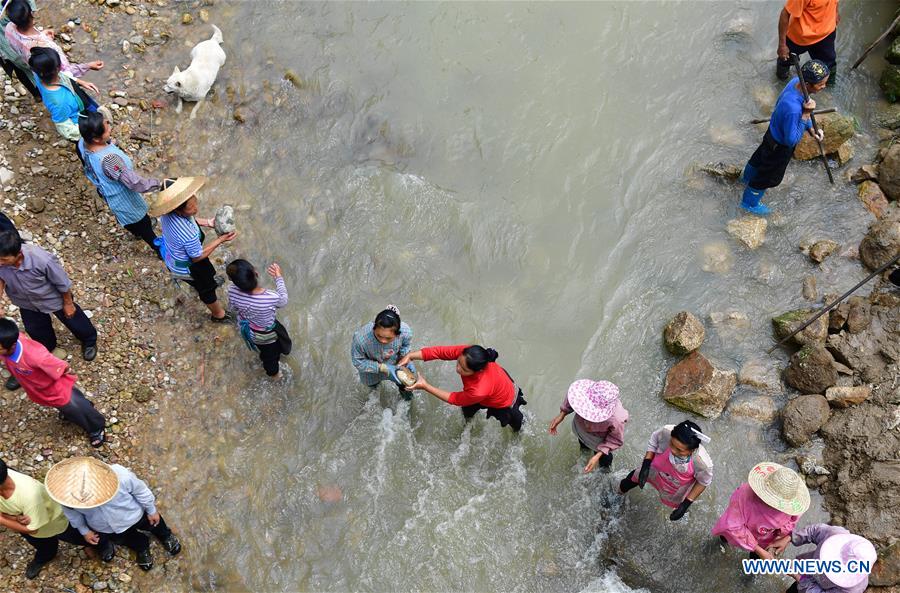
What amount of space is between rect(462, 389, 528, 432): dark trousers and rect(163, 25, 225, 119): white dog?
5174 millimetres

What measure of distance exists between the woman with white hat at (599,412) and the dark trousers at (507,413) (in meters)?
0.47

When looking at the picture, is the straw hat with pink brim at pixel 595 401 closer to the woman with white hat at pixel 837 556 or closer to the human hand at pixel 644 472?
the human hand at pixel 644 472

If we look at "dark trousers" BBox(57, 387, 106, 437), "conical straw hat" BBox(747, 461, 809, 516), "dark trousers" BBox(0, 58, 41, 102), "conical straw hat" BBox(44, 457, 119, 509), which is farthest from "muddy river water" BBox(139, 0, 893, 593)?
"dark trousers" BBox(0, 58, 41, 102)

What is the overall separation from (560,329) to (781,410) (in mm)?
2337

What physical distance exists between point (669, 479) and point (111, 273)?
5.86 meters

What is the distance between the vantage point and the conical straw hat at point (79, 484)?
442 cm

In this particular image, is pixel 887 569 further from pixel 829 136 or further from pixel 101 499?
pixel 101 499

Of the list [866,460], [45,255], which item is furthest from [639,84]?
[45,255]

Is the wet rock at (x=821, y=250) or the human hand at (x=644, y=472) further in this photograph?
the wet rock at (x=821, y=250)

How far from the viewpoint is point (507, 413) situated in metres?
5.77

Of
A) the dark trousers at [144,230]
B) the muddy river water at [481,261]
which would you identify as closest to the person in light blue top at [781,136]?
the muddy river water at [481,261]

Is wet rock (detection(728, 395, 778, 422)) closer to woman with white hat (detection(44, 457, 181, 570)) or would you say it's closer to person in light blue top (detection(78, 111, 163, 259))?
woman with white hat (detection(44, 457, 181, 570))

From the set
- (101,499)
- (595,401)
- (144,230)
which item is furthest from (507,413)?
(144,230)

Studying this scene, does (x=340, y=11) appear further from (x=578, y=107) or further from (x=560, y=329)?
(x=560, y=329)
